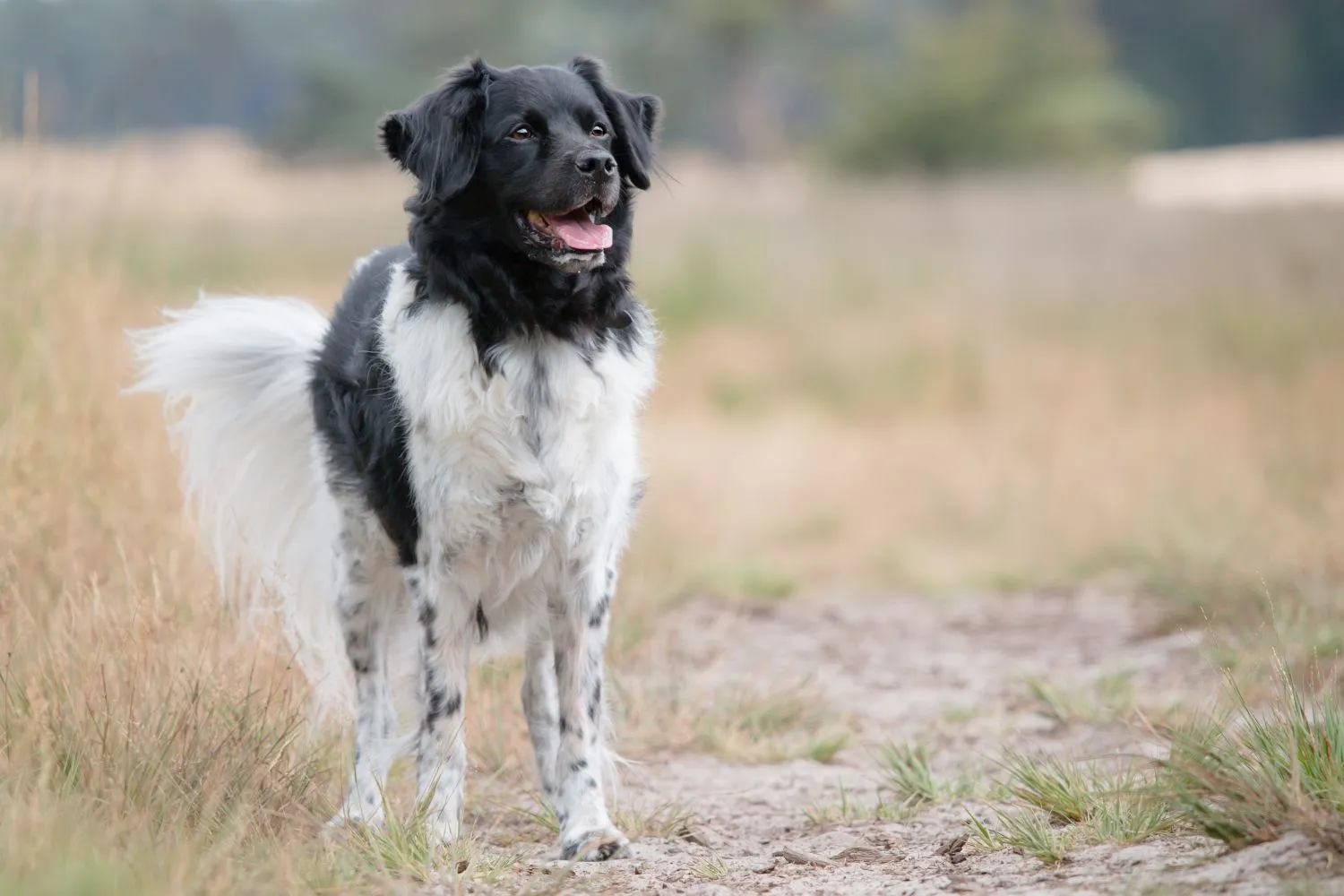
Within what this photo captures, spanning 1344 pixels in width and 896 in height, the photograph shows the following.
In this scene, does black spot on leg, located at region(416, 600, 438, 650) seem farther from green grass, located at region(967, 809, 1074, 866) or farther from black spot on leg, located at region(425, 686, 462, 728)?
green grass, located at region(967, 809, 1074, 866)

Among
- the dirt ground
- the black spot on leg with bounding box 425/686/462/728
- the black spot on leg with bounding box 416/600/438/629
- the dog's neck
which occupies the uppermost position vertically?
the dog's neck

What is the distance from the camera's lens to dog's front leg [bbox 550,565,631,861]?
3887 millimetres

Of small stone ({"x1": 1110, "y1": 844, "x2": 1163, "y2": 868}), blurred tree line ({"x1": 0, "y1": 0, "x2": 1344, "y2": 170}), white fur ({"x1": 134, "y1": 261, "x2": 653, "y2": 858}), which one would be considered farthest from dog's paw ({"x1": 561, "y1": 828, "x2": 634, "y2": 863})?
blurred tree line ({"x1": 0, "y1": 0, "x2": 1344, "y2": 170})

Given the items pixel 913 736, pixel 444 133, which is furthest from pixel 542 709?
pixel 444 133

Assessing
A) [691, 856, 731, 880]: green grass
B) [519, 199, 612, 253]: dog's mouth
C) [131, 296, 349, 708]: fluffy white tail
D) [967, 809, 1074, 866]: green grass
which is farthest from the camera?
[131, 296, 349, 708]: fluffy white tail

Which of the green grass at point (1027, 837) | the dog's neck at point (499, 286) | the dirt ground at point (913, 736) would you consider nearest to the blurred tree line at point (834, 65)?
the dirt ground at point (913, 736)

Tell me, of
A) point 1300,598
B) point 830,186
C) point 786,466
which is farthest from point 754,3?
point 1300,598

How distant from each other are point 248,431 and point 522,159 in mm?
1498

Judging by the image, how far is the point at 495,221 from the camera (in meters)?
3.87

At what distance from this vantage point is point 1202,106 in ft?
126

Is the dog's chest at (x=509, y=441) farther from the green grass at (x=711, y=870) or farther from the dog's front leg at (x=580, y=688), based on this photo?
the green grass at (x=711, y=870)

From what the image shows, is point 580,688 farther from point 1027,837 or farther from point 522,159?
point 522,159

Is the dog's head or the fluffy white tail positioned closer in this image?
the dog's head

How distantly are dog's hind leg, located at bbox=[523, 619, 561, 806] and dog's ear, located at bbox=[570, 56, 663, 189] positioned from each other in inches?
51.5
